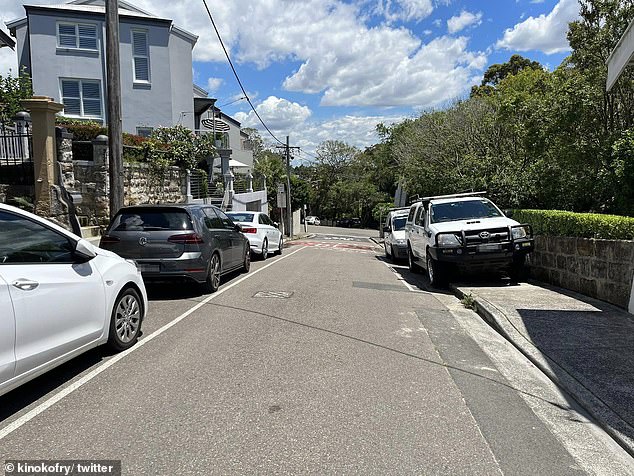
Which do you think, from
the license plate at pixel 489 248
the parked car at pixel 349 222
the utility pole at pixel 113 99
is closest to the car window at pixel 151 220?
the utility pole at pixel 113 99

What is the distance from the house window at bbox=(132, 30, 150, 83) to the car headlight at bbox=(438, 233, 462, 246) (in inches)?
792

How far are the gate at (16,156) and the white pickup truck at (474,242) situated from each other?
10.2 metres

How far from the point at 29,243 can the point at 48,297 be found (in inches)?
20.5

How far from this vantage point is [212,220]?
417 inches

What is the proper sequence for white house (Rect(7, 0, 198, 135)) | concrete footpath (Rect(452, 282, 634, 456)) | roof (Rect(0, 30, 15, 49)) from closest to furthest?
concrete footpath (Rect(452, 282, 634, 456)) < roof (Rect(0, 30, 15, 49)) < white house (Rect(7, 0, 198, 135))

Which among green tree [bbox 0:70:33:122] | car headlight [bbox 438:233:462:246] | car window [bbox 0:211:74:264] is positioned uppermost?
green tree [bbox 0:70:33:122]

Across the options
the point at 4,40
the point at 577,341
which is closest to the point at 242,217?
the point at 577,341

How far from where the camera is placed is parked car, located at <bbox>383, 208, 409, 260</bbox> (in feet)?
60.1

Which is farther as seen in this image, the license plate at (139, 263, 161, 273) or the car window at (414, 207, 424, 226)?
the car window at (414, 207, 424, 226)

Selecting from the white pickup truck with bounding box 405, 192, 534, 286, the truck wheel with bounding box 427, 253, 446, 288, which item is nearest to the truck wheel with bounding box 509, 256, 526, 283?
the white pickup truck with bounding box 405, 192, 534, 286

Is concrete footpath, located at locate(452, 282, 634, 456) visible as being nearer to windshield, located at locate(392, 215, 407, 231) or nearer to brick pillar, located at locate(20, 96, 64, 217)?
windshield, located at locate(392, 215, 407, 231)

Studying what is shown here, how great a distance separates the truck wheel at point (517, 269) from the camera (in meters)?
11.0

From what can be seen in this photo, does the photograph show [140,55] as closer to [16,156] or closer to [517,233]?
[16,156]

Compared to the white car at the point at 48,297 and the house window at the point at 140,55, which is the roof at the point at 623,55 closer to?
the white car at the point at 48,297
